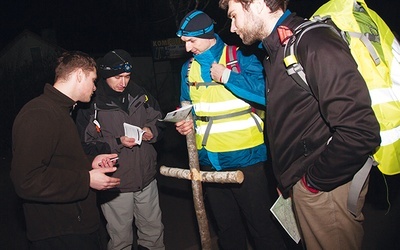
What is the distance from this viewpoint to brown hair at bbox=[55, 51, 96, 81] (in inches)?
107

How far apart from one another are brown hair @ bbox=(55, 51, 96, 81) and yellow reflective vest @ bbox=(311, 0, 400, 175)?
6.47 ft

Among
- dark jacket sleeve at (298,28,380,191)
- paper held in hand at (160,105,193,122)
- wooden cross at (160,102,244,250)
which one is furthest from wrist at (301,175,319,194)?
paper held in hand at (160,105,193,122)

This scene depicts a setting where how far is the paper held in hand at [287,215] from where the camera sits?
2.47 meters

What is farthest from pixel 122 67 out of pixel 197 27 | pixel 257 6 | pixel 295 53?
pixel 295 53

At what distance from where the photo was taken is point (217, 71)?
283 cm

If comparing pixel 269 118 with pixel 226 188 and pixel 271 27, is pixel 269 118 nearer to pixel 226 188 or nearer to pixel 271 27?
pixel 271 27

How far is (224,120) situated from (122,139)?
110 centimetres

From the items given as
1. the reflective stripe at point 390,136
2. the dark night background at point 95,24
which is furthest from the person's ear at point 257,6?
the dark night background at point 95,24

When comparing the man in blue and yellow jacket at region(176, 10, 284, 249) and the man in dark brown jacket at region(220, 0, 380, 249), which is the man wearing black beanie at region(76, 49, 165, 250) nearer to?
the man in blue and yellow jacket at region(176, 10, 284, 249)

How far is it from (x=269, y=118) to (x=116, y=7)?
23.5 m

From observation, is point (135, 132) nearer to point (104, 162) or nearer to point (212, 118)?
point (104, 162)

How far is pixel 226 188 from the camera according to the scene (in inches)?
128

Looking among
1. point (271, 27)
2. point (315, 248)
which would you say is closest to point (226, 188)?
point (315, 248)

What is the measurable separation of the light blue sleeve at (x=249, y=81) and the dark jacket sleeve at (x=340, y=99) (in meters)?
0.91
